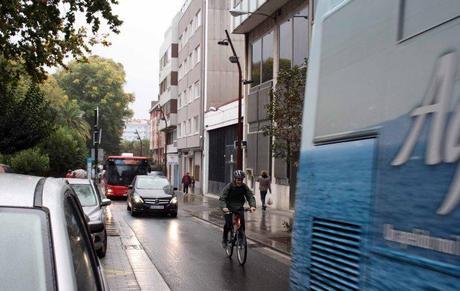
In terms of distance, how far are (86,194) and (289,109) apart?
5.55m

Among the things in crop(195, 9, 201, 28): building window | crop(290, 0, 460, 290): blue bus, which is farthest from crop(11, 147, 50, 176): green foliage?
crop(290, 0, 460, 290): blue bus

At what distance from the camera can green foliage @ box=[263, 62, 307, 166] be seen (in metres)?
14.9

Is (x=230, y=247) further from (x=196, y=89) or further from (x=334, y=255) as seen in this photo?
(x=196, y=89)

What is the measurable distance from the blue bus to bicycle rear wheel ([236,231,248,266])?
6740 mm

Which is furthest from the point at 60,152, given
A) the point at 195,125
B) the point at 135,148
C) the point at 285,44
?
the point at 135,148

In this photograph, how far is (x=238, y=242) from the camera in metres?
11.3

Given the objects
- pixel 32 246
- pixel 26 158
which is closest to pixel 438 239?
pixel 32 246

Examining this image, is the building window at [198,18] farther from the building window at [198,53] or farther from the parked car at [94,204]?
the parked car at [94,204]

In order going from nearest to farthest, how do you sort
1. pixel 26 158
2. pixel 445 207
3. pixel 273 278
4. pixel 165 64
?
pixel 445 207 → pixel 273 278 → pixel 26 158 → pixel 165 64

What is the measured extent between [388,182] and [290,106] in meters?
12.2

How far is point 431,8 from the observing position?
8.96 feet

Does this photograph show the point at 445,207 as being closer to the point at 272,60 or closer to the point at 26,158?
the point at 272,60

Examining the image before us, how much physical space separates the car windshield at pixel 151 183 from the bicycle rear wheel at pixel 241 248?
12265 millimetres

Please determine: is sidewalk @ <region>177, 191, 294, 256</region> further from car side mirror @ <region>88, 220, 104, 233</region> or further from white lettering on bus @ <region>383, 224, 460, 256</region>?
white lettering on bus @ <region>383, 224, 460, 256</region>
